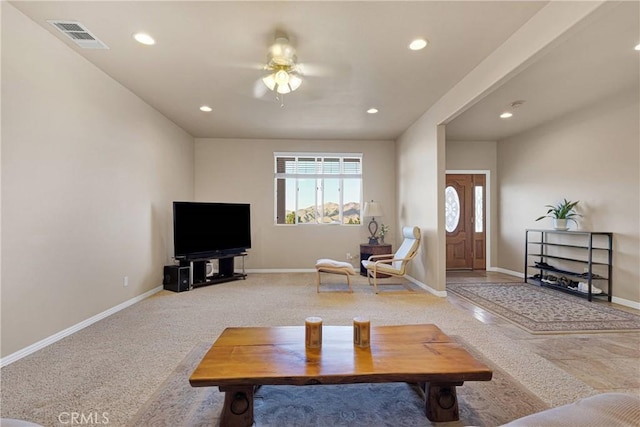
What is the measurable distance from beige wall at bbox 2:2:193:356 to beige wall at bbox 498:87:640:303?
21.8 feet

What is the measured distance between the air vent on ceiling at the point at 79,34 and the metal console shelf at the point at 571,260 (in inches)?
250

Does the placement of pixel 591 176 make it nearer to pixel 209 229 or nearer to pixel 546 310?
pixel 546 310

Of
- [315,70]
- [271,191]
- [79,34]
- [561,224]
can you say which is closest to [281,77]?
[315,70]

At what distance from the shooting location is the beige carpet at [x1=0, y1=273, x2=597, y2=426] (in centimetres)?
192

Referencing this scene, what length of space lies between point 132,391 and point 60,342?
4.53 ft

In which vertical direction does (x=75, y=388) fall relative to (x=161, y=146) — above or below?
below

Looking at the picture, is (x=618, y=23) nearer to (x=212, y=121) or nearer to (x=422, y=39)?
(x=422, y=39)

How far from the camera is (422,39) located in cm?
280

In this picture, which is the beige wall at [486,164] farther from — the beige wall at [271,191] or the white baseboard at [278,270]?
the white baseboard at [278,270]

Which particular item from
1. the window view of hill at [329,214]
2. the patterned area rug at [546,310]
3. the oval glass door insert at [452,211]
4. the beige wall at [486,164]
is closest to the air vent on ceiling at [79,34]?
the window view of hill at [329,214]

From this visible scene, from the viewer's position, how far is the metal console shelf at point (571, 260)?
424cm

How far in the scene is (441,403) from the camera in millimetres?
1697

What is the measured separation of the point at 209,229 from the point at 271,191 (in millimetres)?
1677

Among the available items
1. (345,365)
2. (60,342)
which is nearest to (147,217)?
(60,342)
